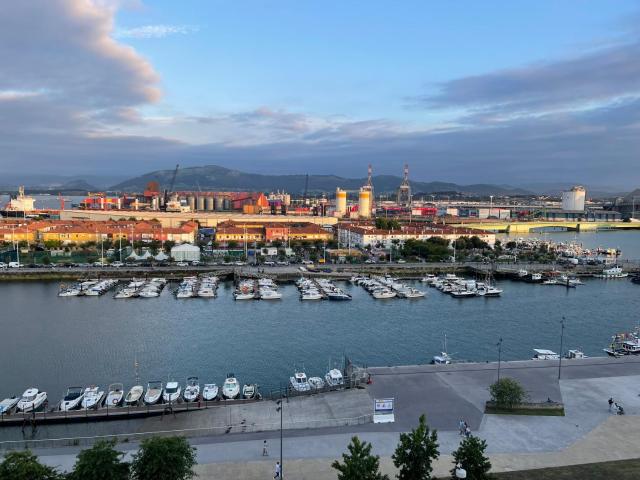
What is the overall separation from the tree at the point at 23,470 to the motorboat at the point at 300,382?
7.43 feet

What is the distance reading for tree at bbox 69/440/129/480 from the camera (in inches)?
93.0

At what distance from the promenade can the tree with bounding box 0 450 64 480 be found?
0.68 meters

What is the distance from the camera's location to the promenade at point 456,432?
9.84ft

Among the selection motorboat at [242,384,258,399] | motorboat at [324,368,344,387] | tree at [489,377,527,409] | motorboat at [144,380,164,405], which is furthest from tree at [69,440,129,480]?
tree at [489,377,527,409]

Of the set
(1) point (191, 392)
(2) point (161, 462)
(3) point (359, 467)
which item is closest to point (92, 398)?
(1) point (191, 392)

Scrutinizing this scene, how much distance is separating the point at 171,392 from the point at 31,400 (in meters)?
1.09

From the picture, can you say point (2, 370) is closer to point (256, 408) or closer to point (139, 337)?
point (139, 337)

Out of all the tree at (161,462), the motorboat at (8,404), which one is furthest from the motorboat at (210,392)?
the tree at (161,462)

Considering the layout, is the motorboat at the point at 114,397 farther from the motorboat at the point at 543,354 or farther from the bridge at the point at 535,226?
the bridge at the point at 535,226

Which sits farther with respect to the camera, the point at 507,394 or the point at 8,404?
the point at 8,404

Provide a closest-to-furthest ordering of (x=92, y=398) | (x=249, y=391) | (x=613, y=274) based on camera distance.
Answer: (x=92, y=398), (x=249, y=391), (x=613, y=274)

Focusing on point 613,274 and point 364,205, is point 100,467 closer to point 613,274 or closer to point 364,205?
point 613,274

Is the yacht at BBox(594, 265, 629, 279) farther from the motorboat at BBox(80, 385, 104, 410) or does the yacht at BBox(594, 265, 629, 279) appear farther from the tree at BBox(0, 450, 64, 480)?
the tree at BBox(0, 450, 64, 480)

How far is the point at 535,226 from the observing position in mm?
24734
